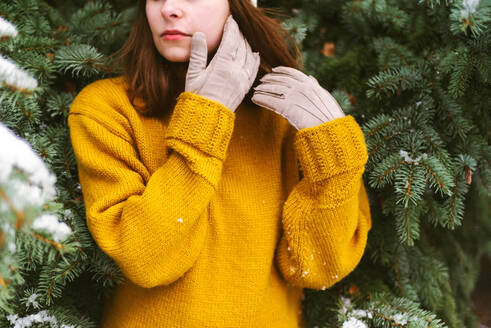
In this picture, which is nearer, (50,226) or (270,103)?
(50,226)

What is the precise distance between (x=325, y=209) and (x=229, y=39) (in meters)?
0.48

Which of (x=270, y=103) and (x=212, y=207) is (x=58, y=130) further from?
(x=270, y=103)

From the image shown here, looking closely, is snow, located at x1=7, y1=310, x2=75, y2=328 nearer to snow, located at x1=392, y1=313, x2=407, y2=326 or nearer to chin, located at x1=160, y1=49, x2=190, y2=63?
chin, located at x1=160, y1=49, x2=190, y2=63

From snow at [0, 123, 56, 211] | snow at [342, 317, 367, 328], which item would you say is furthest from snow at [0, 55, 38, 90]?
snow at [342, 317, 367, 328]

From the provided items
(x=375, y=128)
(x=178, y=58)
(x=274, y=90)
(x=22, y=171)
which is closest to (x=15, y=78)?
(x=22, y=171)

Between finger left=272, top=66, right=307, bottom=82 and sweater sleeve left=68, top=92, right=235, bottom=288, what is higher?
finger left=272, top=66, right=307, bottom=82

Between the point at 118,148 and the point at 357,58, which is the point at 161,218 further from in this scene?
the point at 357,58

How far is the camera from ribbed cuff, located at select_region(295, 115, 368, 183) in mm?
972

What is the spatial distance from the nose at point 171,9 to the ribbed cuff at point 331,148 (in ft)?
1.35

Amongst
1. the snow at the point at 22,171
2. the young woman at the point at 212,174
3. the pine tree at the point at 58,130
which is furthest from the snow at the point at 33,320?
the snow at the point at 22,171

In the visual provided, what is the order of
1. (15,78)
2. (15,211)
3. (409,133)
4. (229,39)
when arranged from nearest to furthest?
(15,211)
(15,78)
(229,39)
(409,133)

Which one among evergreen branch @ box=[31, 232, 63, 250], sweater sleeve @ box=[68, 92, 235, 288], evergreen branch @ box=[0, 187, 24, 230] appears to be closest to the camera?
evergreen branch @ box=[0, 187, 24, 230]

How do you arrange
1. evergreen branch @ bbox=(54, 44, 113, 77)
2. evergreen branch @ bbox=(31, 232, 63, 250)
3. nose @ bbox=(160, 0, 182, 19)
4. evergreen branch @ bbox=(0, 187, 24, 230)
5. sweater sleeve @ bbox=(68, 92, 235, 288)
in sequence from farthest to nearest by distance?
evergreen branch @ bbox=(54, 44, 113, 77)
nose @ bbox=(160, 0, 182, 19)
sweater sleeve @ bbox=(68, 92, 235, 288)
evergreen branch @ bbox=(31, 232, 63, 250)
evergreen branch @ bbox=(0, 187, 24, 230)

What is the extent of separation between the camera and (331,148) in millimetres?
975
